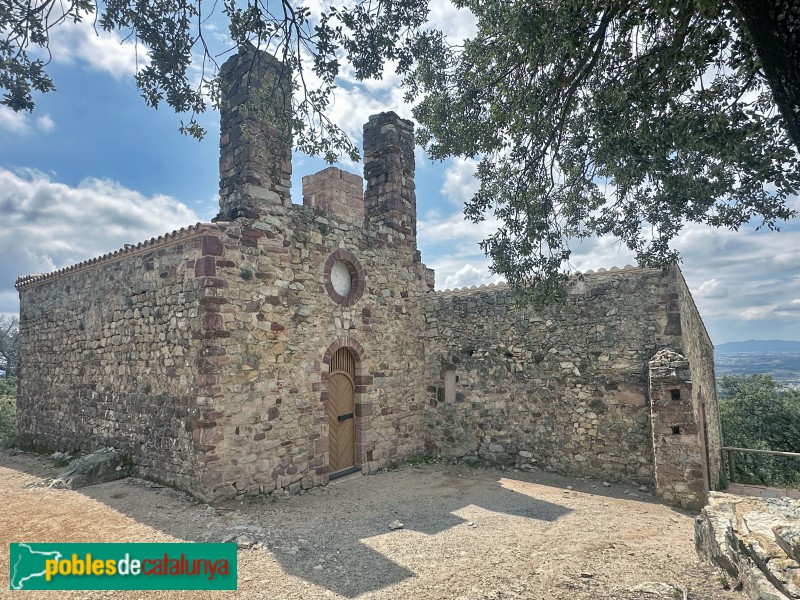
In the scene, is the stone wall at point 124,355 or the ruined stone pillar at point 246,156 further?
the ruined stone pillar at point 246,156

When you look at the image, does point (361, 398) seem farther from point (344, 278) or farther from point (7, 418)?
point (7, 418)

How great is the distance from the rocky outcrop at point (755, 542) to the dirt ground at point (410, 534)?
9.6 inches

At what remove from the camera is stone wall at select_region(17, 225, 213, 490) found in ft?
23.7

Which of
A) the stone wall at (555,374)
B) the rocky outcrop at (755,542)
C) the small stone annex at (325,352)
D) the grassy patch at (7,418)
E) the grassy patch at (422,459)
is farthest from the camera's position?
the grassy patch at (7,418)

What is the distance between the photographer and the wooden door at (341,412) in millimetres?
8930

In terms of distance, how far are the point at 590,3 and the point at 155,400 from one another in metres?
8.06

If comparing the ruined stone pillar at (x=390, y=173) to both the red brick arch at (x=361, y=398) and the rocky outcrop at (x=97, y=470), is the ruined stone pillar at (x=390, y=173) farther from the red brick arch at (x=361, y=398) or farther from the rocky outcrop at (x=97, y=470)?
the rocky outcrop at (x=97, y=470)

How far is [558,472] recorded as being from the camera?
29.8 feet

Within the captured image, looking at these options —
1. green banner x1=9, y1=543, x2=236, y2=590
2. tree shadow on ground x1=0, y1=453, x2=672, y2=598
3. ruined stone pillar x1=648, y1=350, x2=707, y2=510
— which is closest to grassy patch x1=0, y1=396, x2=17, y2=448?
tree shadow on ground x1=0, y1=453, x2=672, y2=598

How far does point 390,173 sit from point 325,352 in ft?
14.6

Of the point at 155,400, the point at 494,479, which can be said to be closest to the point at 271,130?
the point at 155,400

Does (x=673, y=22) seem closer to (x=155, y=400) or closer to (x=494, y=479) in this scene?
(x=494, y=479)

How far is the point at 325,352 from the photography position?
862 cm

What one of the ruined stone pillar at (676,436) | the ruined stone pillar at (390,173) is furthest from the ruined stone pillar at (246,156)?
the ruined stone pillar at (676,436)
